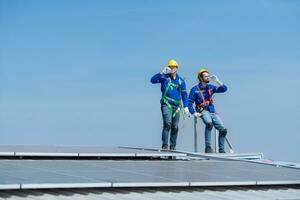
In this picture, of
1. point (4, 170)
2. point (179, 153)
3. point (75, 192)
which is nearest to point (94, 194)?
point (75, 192)

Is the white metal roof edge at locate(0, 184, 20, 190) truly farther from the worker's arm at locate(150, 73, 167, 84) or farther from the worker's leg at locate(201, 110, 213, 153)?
the worker's leg at locate(201, 110, 213, 153)

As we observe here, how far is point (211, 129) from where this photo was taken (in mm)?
18141

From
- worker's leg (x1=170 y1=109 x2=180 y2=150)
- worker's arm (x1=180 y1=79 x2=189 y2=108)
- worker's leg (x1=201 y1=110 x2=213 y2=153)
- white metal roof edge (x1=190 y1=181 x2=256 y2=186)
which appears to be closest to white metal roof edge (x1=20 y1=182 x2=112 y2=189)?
white metal roof edge (x1=190 y1=181 x2=256 y2=186)

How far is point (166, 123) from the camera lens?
17.1m

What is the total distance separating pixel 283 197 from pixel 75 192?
3509 millimetres

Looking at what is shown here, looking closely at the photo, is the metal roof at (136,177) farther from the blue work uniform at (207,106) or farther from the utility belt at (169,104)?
the blue work uniform at (207,106)

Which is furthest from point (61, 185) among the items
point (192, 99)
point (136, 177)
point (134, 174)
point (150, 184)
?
point (192, 99)

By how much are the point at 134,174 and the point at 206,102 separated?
22.9ft

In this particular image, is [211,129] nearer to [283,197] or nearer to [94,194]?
[283,197]

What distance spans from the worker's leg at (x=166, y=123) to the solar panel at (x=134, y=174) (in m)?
2.41

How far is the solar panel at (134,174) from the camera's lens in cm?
995

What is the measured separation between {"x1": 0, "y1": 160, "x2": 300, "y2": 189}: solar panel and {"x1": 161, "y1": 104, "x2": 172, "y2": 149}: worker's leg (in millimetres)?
2415

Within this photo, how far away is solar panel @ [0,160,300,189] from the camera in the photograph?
32.6ft

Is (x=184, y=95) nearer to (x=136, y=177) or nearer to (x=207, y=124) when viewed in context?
(x=207, y=124)
